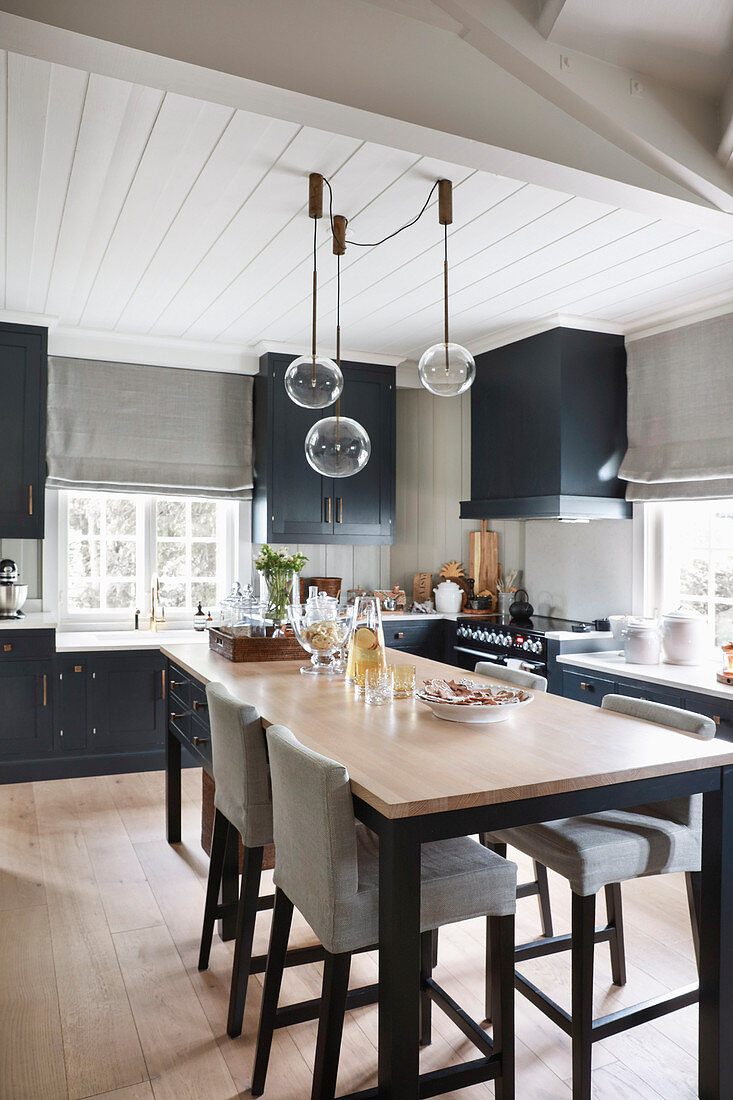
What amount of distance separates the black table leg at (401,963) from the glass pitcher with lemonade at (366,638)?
1.02 m

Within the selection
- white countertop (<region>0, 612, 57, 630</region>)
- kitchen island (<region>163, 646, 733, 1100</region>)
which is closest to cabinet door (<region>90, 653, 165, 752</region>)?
white countertop (<region>0, 612, 57, 630</region>)

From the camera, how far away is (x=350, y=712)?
2.27m

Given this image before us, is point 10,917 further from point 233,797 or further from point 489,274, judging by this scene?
point 489,274

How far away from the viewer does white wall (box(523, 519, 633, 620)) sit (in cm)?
448

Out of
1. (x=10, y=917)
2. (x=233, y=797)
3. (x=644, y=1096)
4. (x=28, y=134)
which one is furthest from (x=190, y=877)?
(x=28, y=134)

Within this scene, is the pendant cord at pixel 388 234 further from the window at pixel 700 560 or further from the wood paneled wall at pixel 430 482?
the wood paneled wall at pixel 430 482

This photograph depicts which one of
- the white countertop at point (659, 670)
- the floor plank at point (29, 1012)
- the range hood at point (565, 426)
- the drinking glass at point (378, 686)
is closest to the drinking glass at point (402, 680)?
the drinking glass at point (378, 686)

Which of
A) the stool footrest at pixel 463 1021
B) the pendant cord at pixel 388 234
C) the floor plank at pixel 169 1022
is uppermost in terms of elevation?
the pendant cord at pixel 388 234

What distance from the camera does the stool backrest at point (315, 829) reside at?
163cm

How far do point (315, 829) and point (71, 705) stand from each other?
320 cm

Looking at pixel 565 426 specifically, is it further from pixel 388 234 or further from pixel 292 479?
pixel 292 479

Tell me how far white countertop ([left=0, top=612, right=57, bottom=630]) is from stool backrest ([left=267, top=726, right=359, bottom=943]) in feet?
9.54

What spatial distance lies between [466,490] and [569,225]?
2.82 m

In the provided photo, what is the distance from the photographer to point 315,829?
169cm
